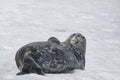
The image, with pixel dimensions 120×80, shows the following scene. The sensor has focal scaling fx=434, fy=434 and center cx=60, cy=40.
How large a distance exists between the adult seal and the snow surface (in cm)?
13

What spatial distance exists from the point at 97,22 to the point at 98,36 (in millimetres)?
1891

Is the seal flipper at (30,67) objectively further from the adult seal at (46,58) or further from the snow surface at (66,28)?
the snow surface at (66,28)

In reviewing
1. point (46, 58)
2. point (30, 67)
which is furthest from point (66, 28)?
point (30, 67)

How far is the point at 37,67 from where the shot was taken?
16.8 ft

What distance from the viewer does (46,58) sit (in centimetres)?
536

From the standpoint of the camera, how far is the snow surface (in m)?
5.99

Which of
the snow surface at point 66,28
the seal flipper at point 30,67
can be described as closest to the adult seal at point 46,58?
the seal flipper at point 30,67

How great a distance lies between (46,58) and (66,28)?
206 inches

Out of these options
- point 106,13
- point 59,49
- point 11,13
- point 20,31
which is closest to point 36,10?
point 11,13

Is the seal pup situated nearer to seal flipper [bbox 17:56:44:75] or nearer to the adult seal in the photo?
the adult seal

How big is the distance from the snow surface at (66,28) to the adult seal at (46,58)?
13 cm

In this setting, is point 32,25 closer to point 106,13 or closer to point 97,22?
point 97,22

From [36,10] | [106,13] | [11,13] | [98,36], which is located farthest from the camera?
[106,13]

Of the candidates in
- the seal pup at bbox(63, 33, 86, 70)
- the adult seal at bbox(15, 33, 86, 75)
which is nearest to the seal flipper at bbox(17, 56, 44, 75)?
the adult seal at bbox(15, 33, 86, 75)
